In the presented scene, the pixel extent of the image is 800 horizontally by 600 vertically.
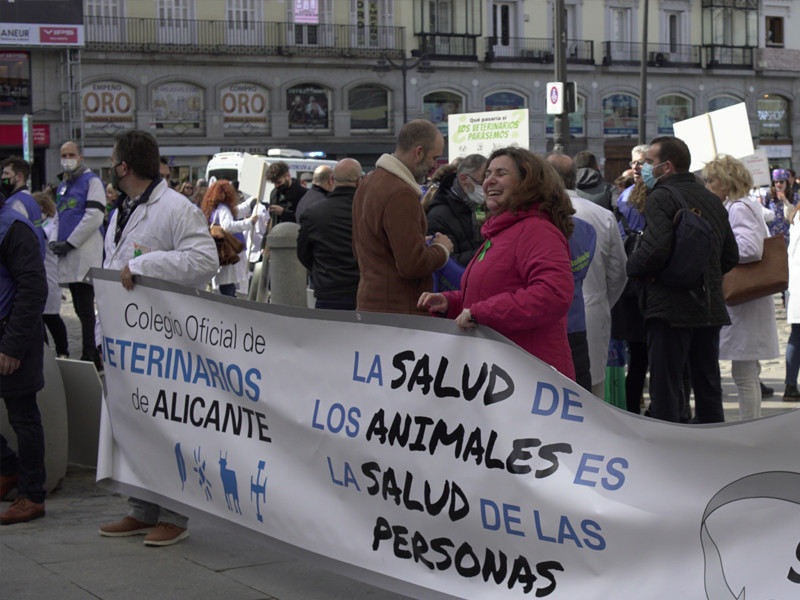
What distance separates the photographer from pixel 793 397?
344 inches

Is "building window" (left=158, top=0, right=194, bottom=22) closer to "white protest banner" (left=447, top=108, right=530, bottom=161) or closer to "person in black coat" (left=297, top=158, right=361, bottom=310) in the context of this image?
"white protest banner" (left=447, top=108, right=530, bottom=161)

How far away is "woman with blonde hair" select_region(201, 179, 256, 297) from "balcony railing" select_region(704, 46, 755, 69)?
40.9m

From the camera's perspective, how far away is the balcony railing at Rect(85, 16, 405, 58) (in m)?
39.2

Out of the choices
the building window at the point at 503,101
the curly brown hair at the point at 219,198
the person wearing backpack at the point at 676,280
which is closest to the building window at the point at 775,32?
the building window at the point at 503,101

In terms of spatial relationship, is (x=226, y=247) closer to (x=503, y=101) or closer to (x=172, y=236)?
(x=172, y=236)

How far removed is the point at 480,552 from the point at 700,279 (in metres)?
2.69

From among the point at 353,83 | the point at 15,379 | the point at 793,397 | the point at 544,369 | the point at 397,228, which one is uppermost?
the point at 353,83

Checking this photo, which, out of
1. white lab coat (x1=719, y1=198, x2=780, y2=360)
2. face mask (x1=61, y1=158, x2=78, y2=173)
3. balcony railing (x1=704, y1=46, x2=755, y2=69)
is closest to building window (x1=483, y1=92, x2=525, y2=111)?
balcony railing (x1=704, y1=46, x2=755, y2=69)

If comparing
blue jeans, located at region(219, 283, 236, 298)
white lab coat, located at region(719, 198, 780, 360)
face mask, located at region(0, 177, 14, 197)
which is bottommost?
blue jeans, located at region(219, 283, 236, 298)

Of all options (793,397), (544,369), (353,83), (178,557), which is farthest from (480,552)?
(353,83)

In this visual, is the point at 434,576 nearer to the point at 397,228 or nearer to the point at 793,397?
the point at 397,228

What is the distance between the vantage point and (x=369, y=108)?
43.0 m

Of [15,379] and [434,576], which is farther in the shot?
[15,379]

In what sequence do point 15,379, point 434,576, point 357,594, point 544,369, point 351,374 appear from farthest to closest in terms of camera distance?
1. point 15,379
2. point 357,594
3. point 351,374
4. point 434,576
5. point 544,369
